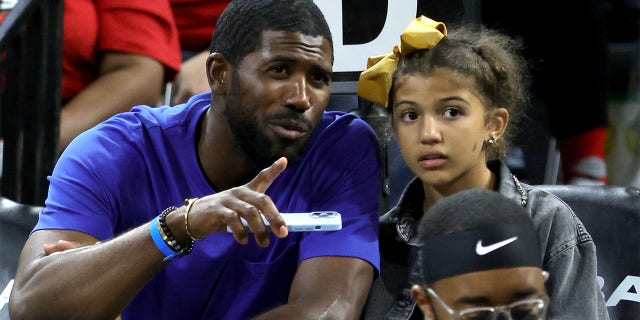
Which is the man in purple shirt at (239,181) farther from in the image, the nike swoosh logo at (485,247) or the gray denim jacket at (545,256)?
the nike swoosh logo at (485,247)

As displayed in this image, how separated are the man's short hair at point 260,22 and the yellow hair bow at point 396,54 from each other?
0.17 m

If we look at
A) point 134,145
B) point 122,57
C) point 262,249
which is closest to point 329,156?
point 262,249

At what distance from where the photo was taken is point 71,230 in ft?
10.7

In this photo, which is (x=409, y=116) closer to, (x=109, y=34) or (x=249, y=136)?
(x=249, y=136)

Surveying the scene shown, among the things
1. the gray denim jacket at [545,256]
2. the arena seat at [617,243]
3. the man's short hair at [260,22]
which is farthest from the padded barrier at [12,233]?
the arena seat at [617,243]

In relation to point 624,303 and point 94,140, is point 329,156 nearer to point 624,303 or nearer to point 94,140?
point 94,140

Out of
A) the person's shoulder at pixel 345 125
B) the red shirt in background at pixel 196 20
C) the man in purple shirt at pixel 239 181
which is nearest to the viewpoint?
the man in purple shirt at pixel 239 181

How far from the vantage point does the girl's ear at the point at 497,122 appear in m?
3.40

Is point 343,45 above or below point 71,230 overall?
above

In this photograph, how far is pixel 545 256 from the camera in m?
3.07

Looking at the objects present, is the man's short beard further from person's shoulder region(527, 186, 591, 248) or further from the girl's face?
person's shoulder region(527, 186, 591, 248)

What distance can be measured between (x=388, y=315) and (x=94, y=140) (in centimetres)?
101

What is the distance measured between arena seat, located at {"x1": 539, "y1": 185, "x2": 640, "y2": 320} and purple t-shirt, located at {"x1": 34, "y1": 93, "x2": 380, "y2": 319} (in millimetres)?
637

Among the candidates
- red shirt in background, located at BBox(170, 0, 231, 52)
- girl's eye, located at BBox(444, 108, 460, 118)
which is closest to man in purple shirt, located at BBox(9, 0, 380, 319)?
girl's eye, located at BBox(444, 108, 460, 118)
